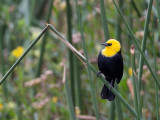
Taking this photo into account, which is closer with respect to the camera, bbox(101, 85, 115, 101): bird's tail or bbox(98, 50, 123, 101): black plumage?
bbox(101, 85, 115, 101): bird's tail

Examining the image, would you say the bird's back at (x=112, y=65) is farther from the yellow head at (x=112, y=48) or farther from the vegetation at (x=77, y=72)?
the vegetation at (x=77, y=72)

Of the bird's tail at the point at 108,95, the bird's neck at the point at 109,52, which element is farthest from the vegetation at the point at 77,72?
the bird's tail at the point at 108,95

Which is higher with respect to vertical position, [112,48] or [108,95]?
[112,48]

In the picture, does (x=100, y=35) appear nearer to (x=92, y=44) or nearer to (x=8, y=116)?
(x=92, y=44)

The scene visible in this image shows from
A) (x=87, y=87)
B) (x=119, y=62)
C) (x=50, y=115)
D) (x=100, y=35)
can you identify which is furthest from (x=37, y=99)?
(x=119, y=62)

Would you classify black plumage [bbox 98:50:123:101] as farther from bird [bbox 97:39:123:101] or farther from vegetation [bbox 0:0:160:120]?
vegetation [bbox 0:0:160:120]

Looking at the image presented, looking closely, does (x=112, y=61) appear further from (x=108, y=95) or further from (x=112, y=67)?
(x=108, y=95)

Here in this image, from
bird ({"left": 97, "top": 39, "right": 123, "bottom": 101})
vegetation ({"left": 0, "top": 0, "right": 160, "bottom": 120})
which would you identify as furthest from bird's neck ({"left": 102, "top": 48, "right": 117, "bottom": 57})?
vegetation ({"left": 0, "top": 0, "right": 160, "bottom": 120})

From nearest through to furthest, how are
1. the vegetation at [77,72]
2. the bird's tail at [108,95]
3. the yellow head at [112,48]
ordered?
the bird's tail at [108,95]
the yellow head at [112,48]
the vegetation at [77,72]

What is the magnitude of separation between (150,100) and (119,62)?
975 millimetres

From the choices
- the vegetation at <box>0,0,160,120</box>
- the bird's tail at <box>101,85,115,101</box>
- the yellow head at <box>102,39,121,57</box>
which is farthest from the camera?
the vegetation at <box>0,0,160,120</box>

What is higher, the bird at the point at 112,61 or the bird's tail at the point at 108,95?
the bird at the point at 112,61

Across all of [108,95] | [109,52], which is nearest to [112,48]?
[109,52]

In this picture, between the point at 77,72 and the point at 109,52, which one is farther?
the point at 77,72
